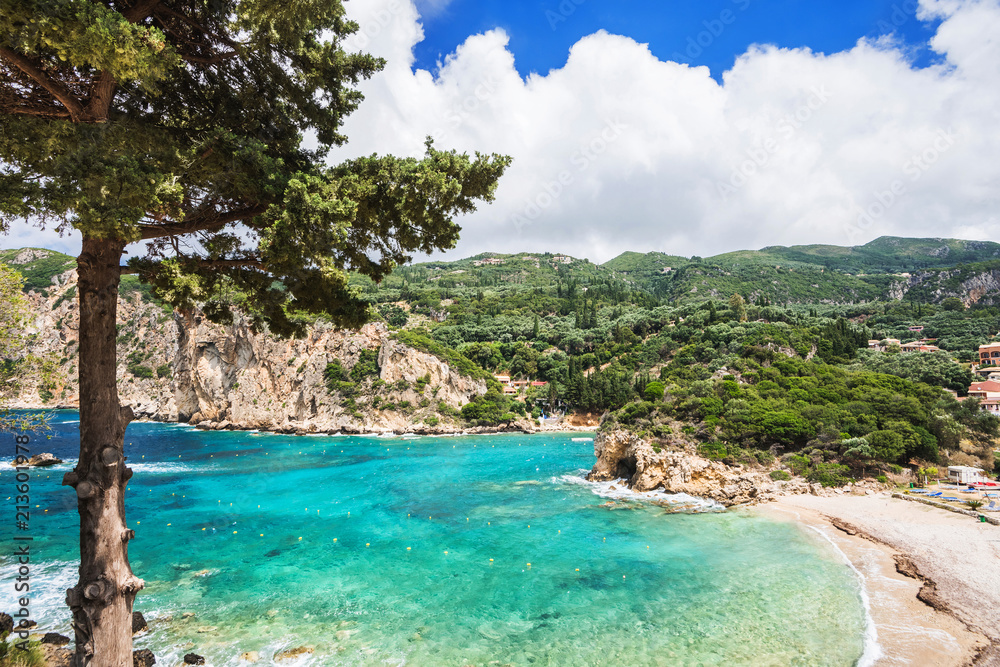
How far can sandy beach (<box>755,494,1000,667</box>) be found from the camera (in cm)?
954

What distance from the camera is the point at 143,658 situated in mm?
8695

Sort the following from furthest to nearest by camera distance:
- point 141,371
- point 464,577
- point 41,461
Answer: point 141,371
point 41,461
point 464,577

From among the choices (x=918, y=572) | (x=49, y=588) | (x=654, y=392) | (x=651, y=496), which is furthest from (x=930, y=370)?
(x=49, y=588)

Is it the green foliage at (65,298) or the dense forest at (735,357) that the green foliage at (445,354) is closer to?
the dense forest at (735,357)

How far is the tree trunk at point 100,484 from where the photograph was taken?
5.07m

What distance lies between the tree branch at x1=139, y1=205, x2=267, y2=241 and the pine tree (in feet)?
0.08

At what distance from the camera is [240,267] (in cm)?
687

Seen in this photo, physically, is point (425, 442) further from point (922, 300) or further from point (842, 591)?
point (922, 300)

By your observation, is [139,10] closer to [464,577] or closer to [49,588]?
[464,577]

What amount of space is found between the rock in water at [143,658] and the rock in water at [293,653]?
7.26ft

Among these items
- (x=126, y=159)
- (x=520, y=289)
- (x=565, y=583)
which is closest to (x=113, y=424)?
(x=126, y=159)

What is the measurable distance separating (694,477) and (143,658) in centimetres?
2350

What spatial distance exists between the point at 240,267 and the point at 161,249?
3.24 feet

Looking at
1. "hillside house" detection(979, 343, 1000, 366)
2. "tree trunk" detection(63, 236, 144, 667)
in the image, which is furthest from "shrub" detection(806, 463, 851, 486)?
"hillside house" detection(979, 343, 1000, 366)
